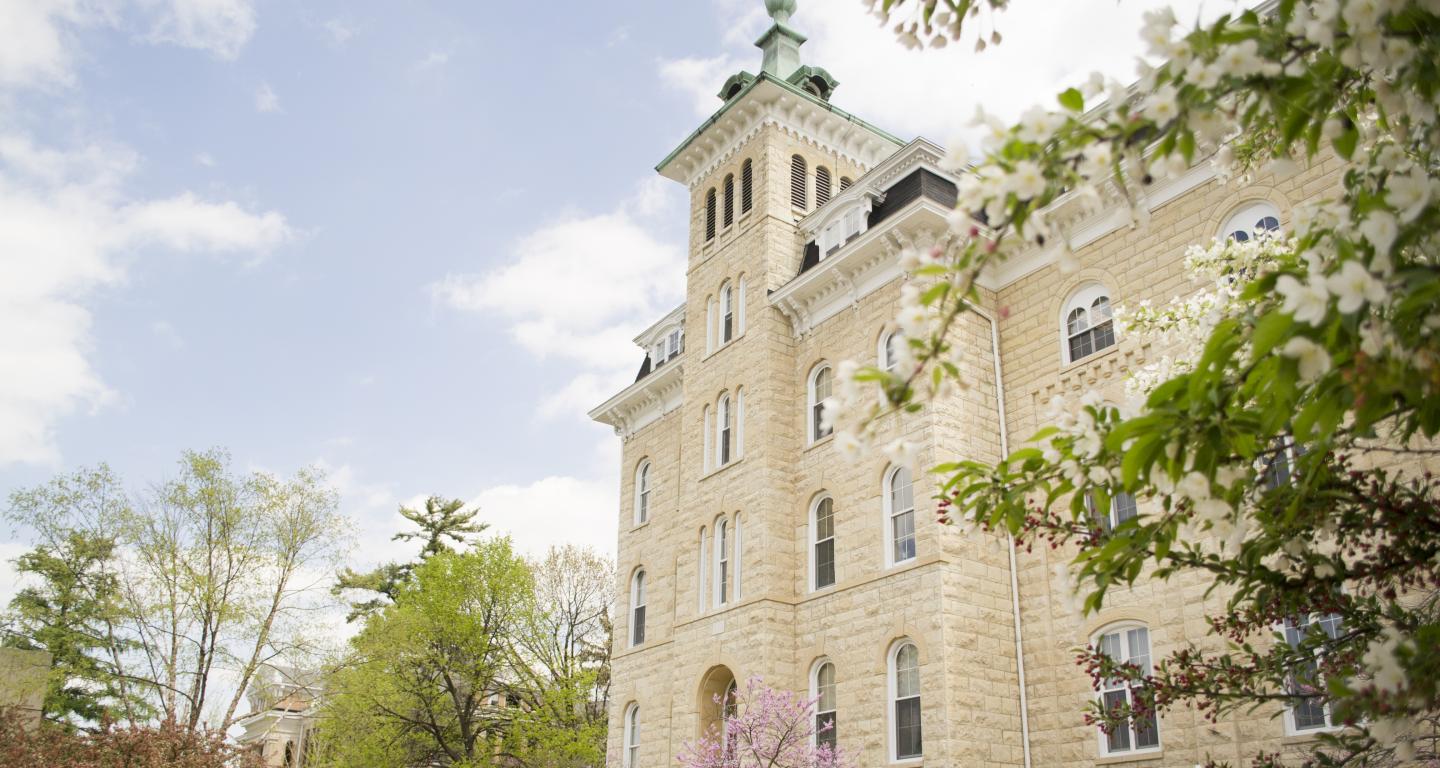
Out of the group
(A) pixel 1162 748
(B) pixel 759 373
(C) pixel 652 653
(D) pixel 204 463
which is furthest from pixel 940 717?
(D) pixel 204 463

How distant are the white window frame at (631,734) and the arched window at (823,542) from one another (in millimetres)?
7150

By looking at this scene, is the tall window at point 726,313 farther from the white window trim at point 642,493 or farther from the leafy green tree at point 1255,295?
the leafy green tree at point 1255,295

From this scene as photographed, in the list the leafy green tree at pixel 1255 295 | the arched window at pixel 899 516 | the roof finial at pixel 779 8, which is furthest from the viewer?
the roof finial at pixel 779 8

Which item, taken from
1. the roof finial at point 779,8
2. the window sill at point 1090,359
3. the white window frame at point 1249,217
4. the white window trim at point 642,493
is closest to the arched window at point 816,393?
the window sill at point 1090,359

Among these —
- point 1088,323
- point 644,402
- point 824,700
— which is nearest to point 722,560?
point 824,700

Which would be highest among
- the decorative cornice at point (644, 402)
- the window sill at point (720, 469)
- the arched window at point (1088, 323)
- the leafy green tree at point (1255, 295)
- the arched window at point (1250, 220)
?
the decorative cornice at point (644, 402)

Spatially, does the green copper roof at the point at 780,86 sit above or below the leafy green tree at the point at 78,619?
above

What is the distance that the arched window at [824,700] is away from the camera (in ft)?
66.2

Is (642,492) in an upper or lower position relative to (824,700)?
upper

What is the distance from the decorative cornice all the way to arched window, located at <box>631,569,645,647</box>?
4030 millimetres

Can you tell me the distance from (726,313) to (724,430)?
2.83 meters

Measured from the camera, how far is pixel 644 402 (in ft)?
97.7

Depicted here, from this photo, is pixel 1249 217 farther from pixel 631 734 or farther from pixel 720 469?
pixel 631 734

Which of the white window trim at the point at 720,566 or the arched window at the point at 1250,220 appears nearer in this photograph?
the arched window at the point at 1250,220
